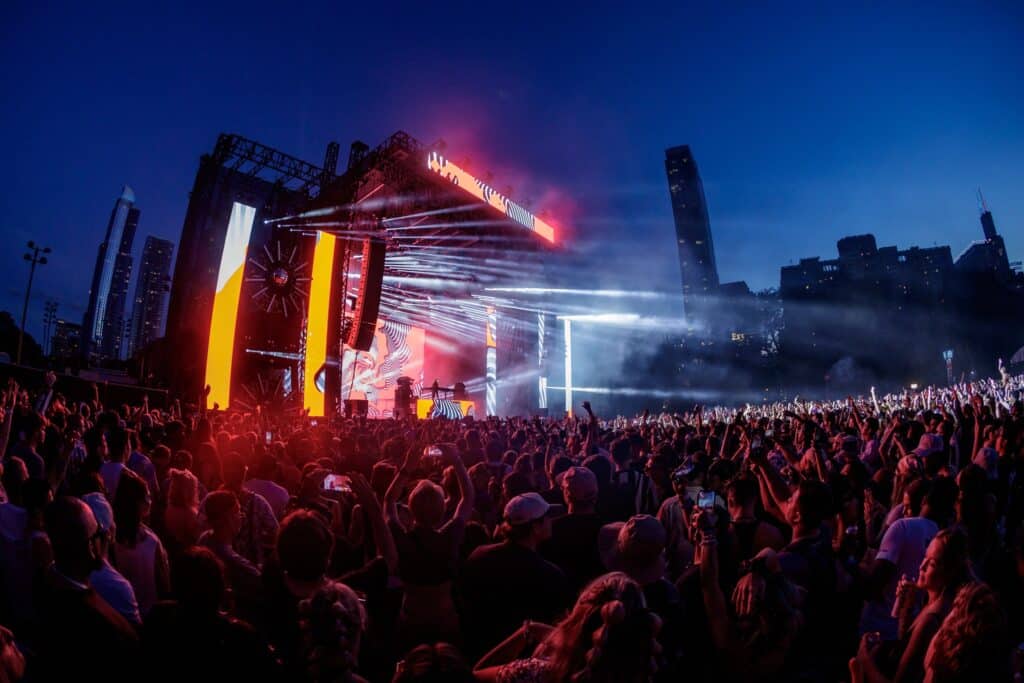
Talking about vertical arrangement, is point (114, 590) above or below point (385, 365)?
below

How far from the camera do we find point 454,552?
342 cm

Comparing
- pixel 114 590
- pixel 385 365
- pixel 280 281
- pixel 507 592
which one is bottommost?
pixel 507 592

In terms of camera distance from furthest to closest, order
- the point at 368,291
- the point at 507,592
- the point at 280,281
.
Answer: the point at 280,281, the point at 368,291, the point at 507,592

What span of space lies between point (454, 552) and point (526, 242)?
27339 millimetres

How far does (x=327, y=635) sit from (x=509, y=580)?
1.58m

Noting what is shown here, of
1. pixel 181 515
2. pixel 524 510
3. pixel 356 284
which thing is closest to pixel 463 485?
pixel 524 510

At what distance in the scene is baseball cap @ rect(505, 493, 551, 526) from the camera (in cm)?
310

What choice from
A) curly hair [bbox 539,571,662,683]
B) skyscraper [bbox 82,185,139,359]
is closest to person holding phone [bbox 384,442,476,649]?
curly hair [bbox 539,571,662,683]

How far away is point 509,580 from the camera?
3041mm

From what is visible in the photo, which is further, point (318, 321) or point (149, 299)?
point (149, 299)

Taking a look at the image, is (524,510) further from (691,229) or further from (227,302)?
(691,229)

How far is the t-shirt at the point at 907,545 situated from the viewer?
127 inches

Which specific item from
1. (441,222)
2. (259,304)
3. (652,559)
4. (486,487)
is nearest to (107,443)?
(486,487)

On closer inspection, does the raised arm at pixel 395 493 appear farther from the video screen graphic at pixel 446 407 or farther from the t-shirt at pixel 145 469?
the video screen graphic at pixel 446 407
